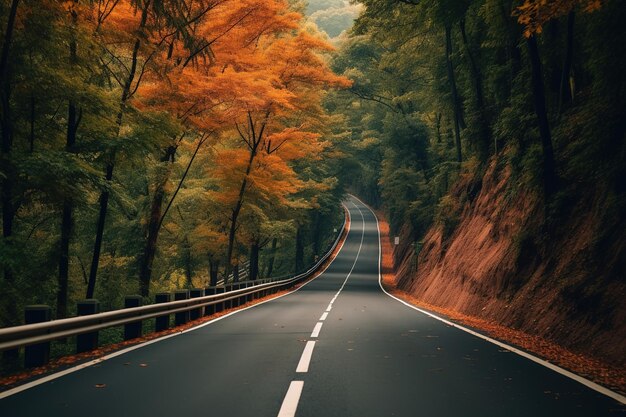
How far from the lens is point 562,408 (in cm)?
512

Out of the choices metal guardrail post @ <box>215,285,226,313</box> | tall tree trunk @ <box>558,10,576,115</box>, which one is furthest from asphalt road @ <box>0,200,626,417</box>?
tall tree trunk @ <box>558,10,576,115</box>

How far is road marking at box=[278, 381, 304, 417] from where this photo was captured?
4.87 m

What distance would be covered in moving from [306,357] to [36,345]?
13.1ft

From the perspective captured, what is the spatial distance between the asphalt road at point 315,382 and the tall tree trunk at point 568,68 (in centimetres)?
854

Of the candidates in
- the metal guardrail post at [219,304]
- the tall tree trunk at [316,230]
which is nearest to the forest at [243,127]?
the metal guardrail post at [219,304]

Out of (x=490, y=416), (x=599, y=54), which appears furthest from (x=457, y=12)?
(x=490, y=416)

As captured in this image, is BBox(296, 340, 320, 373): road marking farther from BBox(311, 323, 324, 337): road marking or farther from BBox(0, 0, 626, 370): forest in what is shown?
BBox(0, 0, 626, 370): forest

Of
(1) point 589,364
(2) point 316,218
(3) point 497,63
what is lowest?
(1) point 589,364

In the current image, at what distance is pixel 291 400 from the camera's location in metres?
5.32

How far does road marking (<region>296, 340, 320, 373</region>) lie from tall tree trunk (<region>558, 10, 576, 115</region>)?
34.9 feet

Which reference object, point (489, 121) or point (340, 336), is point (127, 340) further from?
point (489, 121)

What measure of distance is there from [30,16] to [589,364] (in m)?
13.6

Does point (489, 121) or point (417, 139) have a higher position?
point (417, 139)

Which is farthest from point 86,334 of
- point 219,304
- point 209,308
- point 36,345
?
point 219,304
